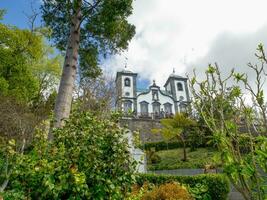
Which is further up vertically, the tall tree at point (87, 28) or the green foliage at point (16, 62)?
the green foliage at point (16, 62)

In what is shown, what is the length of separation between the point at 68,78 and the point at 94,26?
2.64 m

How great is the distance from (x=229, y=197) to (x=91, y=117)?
8.36 m

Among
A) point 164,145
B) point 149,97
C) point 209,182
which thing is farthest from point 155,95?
point 209,182

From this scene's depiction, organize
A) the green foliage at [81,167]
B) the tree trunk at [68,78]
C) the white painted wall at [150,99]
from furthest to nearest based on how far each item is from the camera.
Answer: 1. the white painted wall at [150,99]
2. the tree trunk at [68,78]
3. the green foliage at [81,167]

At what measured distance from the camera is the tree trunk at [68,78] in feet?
18.1

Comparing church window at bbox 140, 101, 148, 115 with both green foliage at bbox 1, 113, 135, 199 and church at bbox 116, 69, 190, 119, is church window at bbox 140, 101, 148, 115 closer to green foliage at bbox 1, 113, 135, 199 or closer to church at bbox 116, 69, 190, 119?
church at bbox 116, 69, 190, 119

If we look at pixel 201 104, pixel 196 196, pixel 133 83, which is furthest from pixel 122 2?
pixel 133 83

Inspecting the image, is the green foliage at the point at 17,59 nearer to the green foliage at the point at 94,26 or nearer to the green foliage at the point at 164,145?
the green foliage at the point at 94,26

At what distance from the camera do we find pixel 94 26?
26.1 feet

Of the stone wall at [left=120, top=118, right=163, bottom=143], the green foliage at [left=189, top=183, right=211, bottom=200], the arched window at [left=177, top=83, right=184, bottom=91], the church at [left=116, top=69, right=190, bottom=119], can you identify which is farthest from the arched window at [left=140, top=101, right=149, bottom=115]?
the green foliage at [left=189, top=183, right=211, bottom=200]

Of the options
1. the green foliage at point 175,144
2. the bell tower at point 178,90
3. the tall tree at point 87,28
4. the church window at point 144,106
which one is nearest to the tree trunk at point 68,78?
the tall tree at point 87,28

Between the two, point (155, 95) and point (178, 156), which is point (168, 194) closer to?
point (178, 156)

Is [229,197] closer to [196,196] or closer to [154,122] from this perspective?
[196,196]

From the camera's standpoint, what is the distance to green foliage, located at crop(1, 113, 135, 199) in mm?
3158
